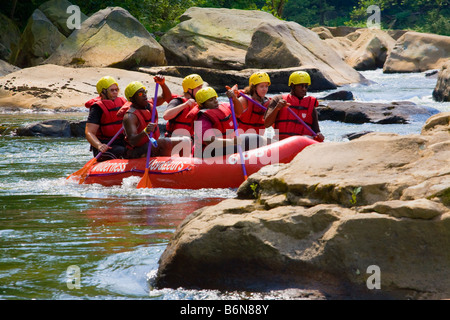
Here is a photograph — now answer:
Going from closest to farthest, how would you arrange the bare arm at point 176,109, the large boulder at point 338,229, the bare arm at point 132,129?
the large boulder at point 338,229, the bare arm at point 132,129, the bare arm at point 176,109

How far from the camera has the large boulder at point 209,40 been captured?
20484 millimetres

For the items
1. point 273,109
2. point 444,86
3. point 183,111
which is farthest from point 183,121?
point 444,86

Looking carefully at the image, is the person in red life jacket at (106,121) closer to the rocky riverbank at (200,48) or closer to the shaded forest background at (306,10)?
the rocky riverbank at (200,48)

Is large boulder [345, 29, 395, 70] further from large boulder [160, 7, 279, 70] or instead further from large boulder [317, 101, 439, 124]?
large boulder [317, 101, 439, 124]

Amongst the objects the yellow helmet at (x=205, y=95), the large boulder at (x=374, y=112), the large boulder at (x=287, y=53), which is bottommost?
the large boulder at (x=374, y=112)

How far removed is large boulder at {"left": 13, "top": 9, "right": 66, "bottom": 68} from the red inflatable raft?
49.5 ft

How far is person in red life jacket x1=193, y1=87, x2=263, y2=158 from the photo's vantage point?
7457mm

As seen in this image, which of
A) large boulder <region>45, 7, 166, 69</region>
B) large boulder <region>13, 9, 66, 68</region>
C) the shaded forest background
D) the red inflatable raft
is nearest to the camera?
the red inflatable raft

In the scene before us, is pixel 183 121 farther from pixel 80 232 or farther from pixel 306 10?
pixel 306 10

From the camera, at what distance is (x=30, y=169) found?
30.2ft

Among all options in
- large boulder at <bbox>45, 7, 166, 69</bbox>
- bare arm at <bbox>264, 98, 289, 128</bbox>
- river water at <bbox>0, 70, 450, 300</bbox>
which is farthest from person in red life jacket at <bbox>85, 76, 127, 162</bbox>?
large boulder at <bbox>45, 7, 166, 69</bbox>

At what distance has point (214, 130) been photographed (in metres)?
7.51

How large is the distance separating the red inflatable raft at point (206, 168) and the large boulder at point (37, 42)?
1509 cm

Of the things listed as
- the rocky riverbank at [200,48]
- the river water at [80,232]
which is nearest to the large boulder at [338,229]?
the river water at [80,232]
